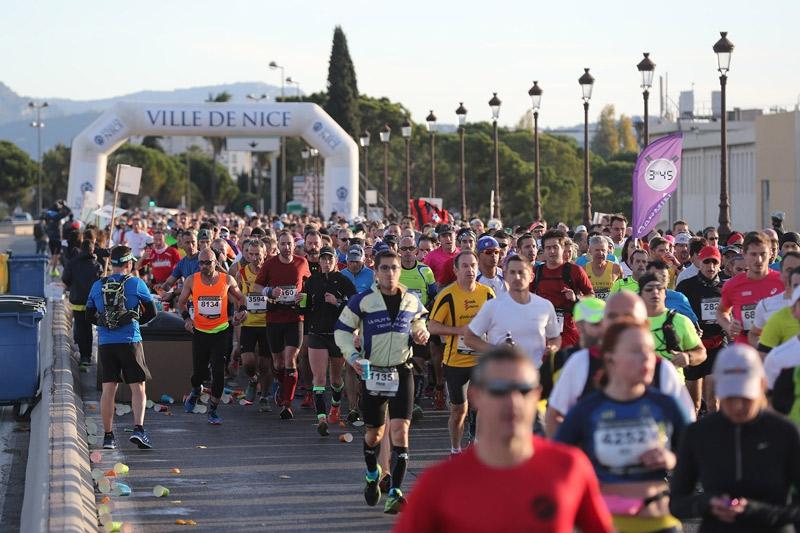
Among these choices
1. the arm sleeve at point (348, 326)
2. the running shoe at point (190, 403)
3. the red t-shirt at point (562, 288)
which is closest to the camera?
the arm sleeve at point (348, 326)

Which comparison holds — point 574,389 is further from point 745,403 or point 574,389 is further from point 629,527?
point 745,403

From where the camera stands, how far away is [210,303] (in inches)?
560

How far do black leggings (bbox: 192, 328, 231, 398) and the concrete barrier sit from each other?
4.14 feet

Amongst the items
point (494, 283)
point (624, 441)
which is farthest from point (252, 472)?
point (624, 441)

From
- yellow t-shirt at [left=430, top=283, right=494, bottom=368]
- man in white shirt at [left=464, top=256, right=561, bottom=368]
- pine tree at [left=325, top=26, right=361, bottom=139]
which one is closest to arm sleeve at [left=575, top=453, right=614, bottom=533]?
man in white shirt at [left=464, top=256, right=561, bottom=368]

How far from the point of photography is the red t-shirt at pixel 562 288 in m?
A: 11.8

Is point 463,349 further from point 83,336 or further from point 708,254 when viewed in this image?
point 83,336

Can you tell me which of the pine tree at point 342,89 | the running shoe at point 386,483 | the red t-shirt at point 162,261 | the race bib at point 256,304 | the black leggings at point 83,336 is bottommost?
the running shoe at point 386,483

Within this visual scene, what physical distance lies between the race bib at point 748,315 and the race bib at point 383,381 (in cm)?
274

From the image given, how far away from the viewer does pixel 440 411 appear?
50.3ft

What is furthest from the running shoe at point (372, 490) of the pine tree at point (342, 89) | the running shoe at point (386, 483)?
the pine tree at point (342, 89)

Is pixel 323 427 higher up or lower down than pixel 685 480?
lower down

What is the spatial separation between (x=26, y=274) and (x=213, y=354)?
15914mm

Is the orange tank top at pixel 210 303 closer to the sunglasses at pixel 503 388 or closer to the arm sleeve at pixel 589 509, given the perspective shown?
the arm sleeve at pixel 589 509
